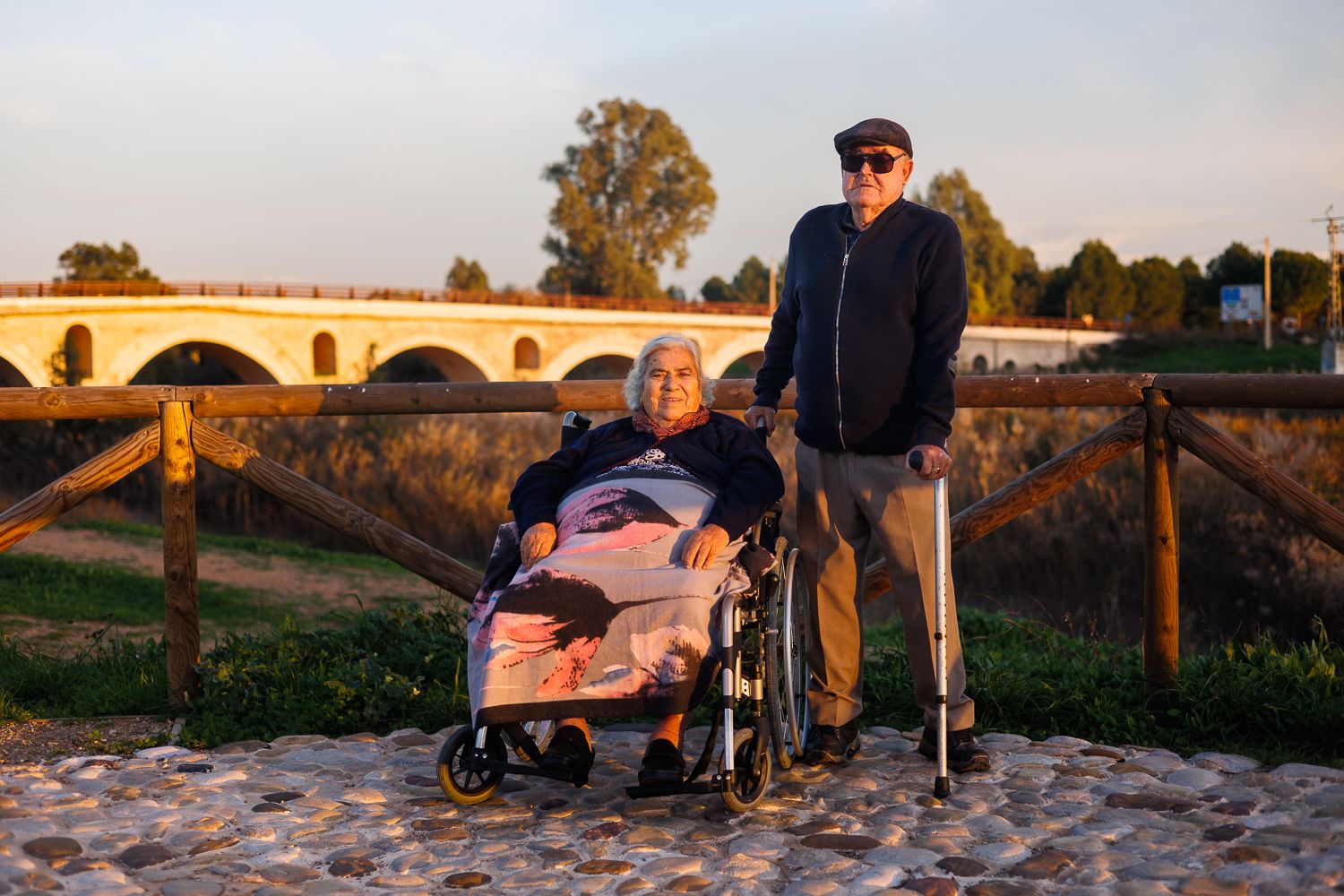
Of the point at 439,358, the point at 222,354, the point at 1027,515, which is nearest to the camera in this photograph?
the point at 1027,515

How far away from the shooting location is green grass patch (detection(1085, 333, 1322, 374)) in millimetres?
45750

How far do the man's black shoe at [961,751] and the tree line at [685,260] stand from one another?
31.8m

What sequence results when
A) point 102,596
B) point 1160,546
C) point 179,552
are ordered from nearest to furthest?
1. point 1160,546
2. point 179,552
3. point 102,596

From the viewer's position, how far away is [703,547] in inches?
141

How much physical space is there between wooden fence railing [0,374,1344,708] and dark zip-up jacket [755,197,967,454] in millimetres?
817

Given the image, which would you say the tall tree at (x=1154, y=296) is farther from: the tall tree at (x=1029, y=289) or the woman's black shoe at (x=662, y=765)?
the woman's black shoe at (x=662, y=765)

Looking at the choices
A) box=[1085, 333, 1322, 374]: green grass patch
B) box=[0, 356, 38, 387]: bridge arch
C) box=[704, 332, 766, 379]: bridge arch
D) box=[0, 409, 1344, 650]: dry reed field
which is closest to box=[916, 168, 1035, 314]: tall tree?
box=[1085, 333, 1322, 374]: green grass patch

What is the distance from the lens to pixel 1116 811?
11.3 ft

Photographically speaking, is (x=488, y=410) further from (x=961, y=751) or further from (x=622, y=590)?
(x=961, y=751)

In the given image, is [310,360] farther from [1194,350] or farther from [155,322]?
[1194,350]

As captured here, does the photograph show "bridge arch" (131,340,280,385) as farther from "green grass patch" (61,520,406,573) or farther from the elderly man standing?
the elderly man standing

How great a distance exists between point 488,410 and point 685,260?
50.6 meters

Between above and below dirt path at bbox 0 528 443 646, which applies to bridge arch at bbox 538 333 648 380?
above

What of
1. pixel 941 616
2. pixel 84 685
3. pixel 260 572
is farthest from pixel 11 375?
pixel 941 616
